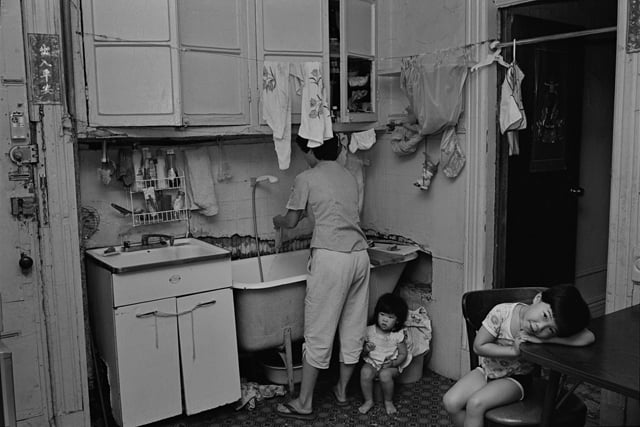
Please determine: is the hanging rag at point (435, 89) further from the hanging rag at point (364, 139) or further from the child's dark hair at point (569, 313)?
the child's dark hair at point (569, 313)

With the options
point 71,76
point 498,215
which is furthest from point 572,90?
point 71,76

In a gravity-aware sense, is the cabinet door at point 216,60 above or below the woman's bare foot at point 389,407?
above

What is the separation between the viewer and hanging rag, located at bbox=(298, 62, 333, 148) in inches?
135

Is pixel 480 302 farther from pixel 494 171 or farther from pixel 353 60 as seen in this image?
pixel 353 60

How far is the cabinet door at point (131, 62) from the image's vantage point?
3078 mm

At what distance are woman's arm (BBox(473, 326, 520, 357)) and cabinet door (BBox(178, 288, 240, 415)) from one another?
142cm

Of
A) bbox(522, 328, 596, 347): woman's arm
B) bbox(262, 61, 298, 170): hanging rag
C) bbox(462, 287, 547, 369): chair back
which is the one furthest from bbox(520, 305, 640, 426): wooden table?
bbox(262, 61, 298, 170): hanging rag

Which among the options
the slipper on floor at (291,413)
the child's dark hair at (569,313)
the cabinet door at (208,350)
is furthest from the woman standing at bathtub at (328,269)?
the child's dark hair at (569,313)

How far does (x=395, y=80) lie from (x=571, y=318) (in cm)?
239

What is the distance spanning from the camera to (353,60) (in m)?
3.91

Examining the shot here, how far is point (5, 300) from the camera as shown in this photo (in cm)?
291

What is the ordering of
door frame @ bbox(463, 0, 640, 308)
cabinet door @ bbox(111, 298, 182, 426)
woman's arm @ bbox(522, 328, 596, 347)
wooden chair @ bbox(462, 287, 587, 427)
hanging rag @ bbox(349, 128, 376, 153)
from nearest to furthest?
1. woman's arm @ bbox(522, 328, 596, 347)
2. wooden chair @ bbox(462, 287, 587, 427)
3. door frame @ bbox(463, 0, 640, 308)
4. cabinet door @ bbox(111, 298, 182, 426)
5. hanging rag @ bbox(349, 128, 376, 153)

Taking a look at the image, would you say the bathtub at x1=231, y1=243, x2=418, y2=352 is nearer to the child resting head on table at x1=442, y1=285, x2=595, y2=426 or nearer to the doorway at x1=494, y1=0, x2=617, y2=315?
the doorway at x1=494, y1=0, x2=617, y2=315

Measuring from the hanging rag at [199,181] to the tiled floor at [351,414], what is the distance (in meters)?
1.14
